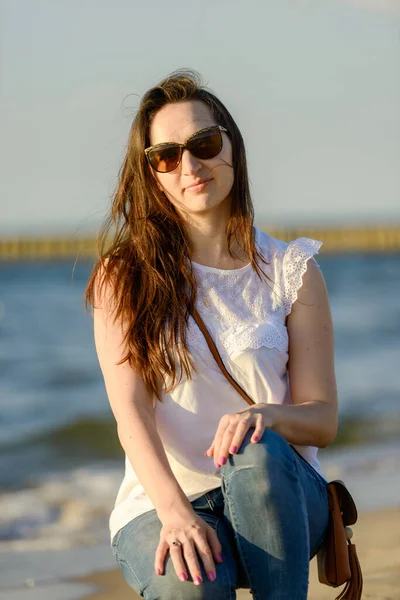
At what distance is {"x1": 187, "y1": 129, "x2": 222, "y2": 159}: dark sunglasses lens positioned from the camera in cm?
303

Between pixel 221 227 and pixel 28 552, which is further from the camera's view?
pixel 28 552

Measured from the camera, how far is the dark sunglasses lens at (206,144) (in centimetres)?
303

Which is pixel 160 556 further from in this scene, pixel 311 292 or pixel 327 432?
pixel 311 292

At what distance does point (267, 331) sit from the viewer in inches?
117

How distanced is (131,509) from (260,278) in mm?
710

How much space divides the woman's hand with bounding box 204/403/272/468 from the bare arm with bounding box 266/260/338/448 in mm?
200

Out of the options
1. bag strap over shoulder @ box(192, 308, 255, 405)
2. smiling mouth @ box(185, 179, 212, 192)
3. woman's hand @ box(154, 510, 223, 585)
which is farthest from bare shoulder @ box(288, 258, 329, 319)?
woman's hand @ box(154, 510, 223, 585)

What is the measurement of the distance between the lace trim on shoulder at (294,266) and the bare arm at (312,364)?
14 mm

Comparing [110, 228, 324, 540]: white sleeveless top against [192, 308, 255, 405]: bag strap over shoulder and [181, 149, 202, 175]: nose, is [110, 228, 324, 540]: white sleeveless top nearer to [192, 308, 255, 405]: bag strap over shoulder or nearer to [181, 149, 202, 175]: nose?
[192, 308, 255, 405]: bag strap over shoulder

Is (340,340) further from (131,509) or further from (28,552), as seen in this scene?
(131,509)

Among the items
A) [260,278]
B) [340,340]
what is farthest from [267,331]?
[340,340]

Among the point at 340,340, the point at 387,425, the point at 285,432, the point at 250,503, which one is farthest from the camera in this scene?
the point at 340,340

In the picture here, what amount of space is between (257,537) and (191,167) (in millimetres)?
998

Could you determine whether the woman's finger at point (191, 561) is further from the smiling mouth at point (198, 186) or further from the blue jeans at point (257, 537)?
the smiling mouth at point (198, 186)
